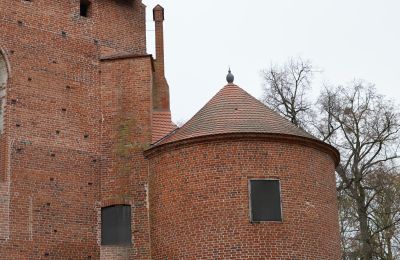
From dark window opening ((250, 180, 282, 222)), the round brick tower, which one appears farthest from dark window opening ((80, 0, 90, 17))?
dark window opening ((250, 180, 282, 222))

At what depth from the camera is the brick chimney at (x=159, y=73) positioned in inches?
739

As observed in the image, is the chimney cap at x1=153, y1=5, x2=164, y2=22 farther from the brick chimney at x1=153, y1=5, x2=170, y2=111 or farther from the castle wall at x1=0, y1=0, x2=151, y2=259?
the castle wall at x1=0, y1=0, x2=151, y2=259

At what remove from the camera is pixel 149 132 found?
56.4ft

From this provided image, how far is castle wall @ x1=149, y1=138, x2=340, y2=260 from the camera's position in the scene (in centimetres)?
1512

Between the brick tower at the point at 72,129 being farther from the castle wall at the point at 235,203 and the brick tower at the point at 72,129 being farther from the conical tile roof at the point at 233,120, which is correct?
the conical tile roof at the point at 233,120

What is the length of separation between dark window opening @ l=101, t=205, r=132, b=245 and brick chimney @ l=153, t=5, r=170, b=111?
125 inches

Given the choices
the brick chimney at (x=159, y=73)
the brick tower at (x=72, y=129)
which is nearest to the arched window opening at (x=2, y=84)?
the brick tower at (x=72, y=129)

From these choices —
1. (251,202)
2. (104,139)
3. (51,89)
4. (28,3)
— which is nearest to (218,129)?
(251,202)

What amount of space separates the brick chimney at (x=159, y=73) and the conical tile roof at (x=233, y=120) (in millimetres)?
1758

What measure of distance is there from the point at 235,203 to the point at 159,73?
5.34 meters

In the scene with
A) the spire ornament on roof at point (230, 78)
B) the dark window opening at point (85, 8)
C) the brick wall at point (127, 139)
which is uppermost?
the dark window opening at point (85, 8)

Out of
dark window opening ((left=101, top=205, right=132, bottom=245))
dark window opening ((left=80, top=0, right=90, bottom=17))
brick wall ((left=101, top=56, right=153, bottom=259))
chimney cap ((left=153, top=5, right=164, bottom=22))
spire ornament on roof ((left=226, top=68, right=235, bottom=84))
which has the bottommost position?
dark window opening ((left=101, top=205, right=132, bottom=245))

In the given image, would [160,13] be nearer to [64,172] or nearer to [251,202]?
[64,172]

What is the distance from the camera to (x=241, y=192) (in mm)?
15367
